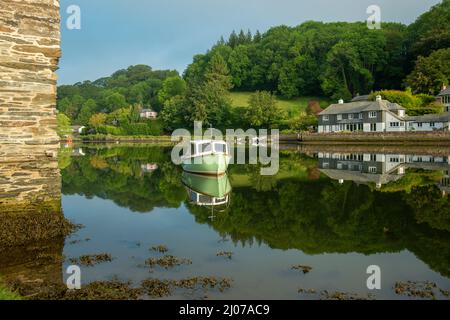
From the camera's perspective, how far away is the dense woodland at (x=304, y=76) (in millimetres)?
89688

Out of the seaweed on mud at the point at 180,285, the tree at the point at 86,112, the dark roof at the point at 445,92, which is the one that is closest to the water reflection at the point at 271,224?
the seaweed on mud at the point at 180,285

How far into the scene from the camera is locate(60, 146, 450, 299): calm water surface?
9703 mm

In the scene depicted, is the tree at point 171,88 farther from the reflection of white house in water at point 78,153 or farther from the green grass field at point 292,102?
the reflection of white house in water at point 78,153

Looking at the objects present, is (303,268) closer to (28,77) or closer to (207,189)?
(28,77)

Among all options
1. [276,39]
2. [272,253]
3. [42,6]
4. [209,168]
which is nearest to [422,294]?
[272,253]

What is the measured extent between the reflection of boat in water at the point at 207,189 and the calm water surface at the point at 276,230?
130 millimetres

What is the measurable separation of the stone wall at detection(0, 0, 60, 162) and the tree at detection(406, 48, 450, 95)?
8580cm

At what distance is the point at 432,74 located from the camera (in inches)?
3374

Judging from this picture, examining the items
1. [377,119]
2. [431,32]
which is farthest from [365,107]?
[431,32]

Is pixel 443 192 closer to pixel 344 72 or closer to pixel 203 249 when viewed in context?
pixel 203 249

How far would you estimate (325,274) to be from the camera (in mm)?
9742

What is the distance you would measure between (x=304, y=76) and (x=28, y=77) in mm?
117745

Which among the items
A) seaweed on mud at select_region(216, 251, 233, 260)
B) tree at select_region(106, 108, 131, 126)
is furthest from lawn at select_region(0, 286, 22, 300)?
tree at select_region(106, 108, 131, 126)

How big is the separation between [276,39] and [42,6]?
140m
